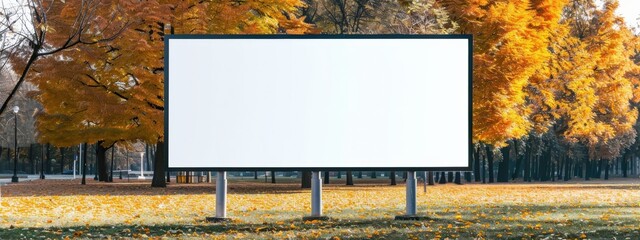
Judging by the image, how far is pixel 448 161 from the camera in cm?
2050

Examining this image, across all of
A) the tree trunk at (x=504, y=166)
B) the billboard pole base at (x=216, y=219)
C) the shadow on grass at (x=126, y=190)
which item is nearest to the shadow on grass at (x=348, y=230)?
the billboard pole base at (x=216, y=219)

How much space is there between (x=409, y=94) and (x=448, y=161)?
1.57 metres

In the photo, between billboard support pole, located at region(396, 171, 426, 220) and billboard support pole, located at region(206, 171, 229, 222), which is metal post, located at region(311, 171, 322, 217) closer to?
billboard support pole, located at region(396, 171, 426, 220)

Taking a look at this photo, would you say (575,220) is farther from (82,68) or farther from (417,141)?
(82,68)

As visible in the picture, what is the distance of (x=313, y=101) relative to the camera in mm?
20438

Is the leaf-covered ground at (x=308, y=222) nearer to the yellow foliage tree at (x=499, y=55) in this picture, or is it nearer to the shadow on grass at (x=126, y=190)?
the shadow on grass at (x=126, y=190)

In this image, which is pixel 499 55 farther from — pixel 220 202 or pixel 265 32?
pixel 220 202

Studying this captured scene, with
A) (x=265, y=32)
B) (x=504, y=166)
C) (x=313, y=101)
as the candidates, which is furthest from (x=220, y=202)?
(x=504, y=166)

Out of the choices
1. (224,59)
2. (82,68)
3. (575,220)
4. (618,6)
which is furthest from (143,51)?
(618,6)

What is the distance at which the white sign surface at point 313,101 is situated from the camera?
66.7ft

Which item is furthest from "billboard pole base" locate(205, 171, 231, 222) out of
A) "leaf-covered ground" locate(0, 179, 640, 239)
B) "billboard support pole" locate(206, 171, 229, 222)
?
"leaf-covered ground" locate(0, 179, 640, 239)

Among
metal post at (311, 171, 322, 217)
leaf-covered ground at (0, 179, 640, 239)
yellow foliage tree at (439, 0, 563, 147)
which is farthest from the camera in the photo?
yellow foliage tree at (439, 0, 563, 147)

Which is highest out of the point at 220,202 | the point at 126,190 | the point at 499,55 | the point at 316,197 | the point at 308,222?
the point at 499,55

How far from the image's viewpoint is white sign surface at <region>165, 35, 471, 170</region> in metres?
20.3
